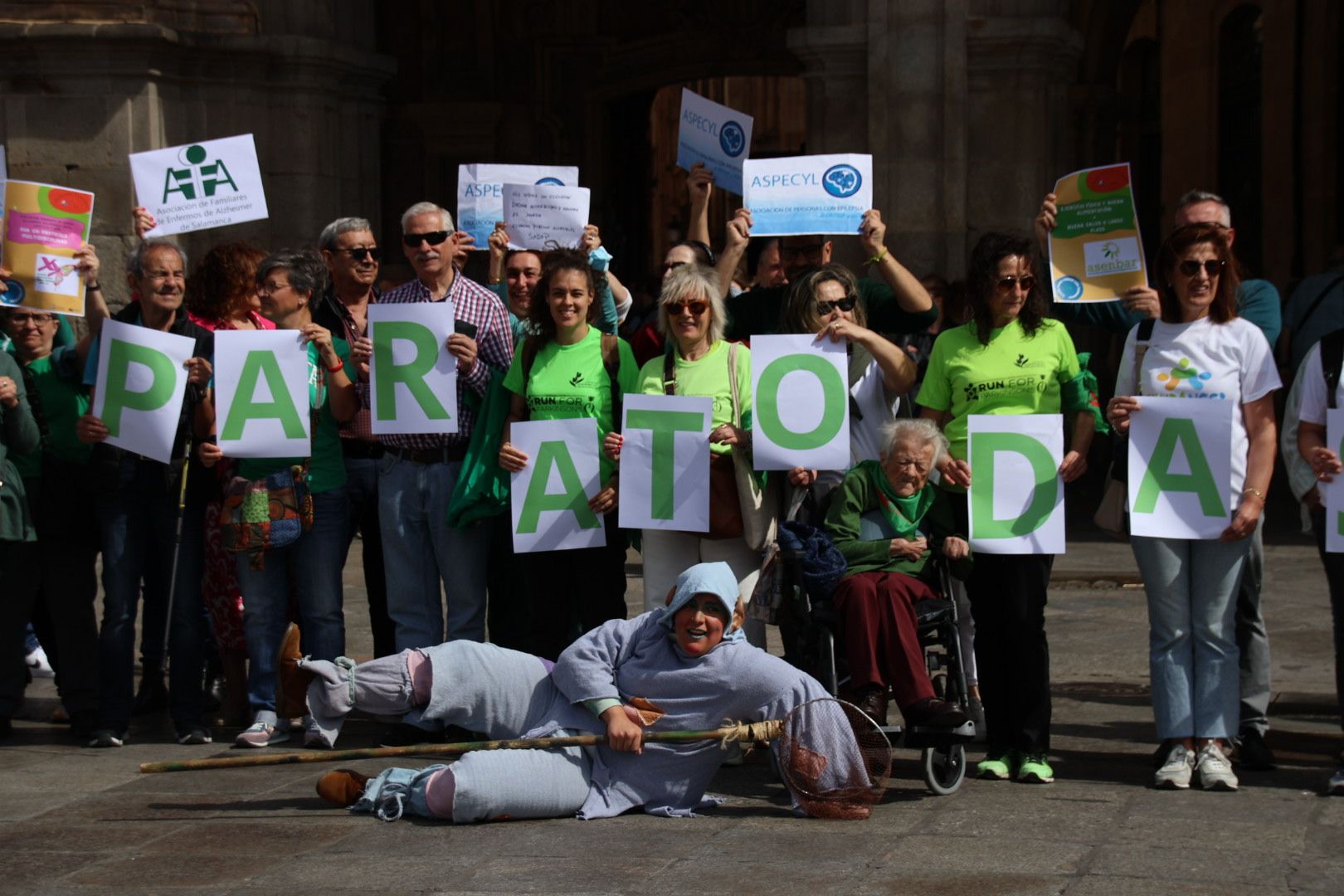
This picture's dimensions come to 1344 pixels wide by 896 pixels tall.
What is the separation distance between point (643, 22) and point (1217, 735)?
14517 millimetres

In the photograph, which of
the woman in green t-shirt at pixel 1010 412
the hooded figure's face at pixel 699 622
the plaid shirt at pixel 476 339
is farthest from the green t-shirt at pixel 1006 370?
the plaid shirt at pixel 476 339

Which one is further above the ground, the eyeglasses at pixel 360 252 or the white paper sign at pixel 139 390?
the eyeglasses at pixel 360 252

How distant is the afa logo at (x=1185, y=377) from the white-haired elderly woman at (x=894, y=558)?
0.78 meters

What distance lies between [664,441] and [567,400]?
0.47m

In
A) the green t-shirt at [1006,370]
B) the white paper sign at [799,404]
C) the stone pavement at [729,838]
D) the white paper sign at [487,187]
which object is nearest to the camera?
the stone pavement at [729,838]

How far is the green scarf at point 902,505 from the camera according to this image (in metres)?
7.18

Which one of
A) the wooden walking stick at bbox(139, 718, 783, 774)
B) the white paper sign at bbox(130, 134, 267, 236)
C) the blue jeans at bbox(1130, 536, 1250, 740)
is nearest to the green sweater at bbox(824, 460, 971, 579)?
the blue jeans at bbox(1130, 536, 1250, 740)

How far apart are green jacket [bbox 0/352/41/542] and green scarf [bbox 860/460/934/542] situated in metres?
3.20

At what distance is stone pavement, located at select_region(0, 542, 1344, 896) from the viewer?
5805mm

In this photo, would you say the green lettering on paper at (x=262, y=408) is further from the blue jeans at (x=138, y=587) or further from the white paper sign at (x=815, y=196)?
the white paper sign at (x=815, y=196)

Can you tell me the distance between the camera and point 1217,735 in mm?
6953

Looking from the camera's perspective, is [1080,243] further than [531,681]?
Yes

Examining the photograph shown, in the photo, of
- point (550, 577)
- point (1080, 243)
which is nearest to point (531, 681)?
point (550, 577)

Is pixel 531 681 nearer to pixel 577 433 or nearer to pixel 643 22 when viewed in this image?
pixel 577 433
